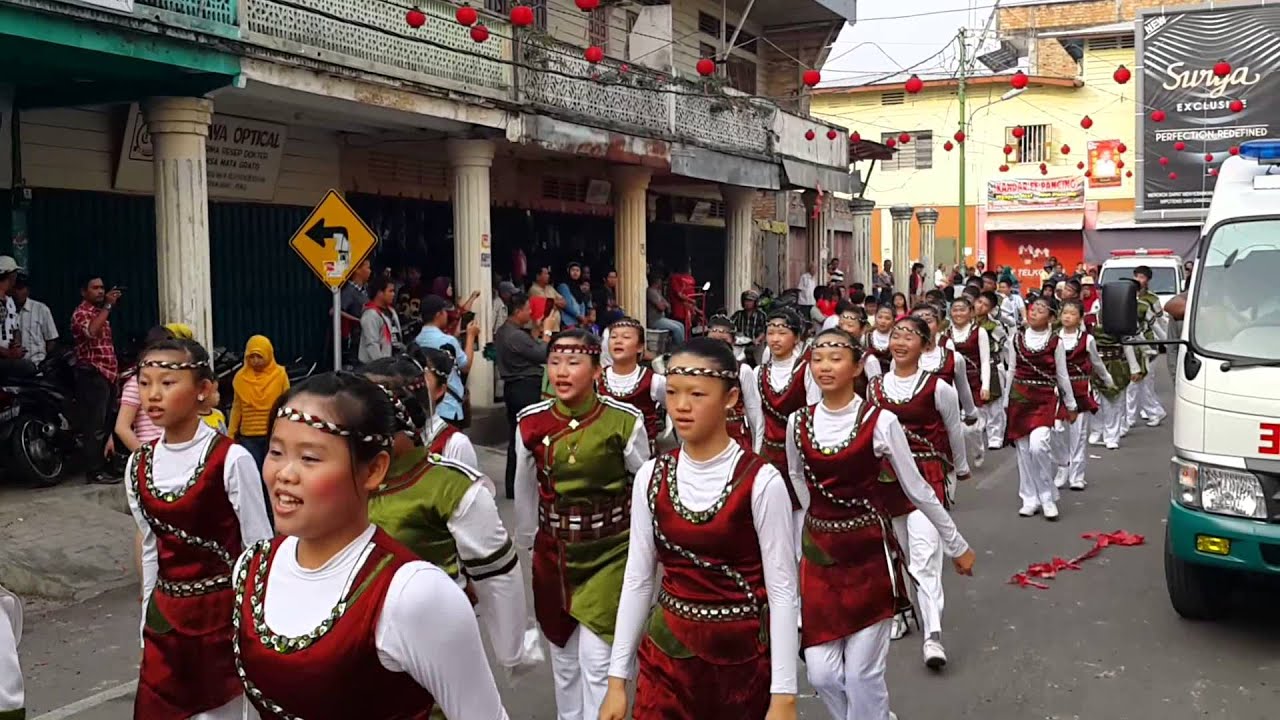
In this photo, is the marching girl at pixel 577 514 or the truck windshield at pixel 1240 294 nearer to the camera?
the marching girl at pixel 577 514

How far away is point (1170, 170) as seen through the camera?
1159 inches

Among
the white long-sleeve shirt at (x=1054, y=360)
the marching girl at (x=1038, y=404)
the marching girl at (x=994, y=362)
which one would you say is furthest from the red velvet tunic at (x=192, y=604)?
the marching girl at (x=994, y=362)

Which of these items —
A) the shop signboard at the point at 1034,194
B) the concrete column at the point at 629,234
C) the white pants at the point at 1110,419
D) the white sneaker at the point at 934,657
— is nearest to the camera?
the white sneaker at the point at 934,657

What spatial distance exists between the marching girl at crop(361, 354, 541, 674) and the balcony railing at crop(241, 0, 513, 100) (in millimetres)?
8069

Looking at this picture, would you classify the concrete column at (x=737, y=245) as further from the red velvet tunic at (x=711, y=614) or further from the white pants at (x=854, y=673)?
the red velvet tunic at (x=711, y=614)

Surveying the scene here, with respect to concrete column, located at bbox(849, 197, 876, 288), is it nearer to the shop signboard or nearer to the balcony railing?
the shop signboard

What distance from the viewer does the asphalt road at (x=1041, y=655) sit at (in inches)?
249

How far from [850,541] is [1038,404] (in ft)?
21.1

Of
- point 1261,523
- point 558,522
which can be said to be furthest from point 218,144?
point 1261,523

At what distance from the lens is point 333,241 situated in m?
10.5

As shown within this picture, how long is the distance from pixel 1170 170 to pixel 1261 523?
2510 centimetres

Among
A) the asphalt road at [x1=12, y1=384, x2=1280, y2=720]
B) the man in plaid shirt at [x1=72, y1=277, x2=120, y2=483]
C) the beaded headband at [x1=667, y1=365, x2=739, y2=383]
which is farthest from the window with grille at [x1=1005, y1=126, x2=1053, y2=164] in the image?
the beaded headband at [x1=667, y1=365, x2=739, y2=383]

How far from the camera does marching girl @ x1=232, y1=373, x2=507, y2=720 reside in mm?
2615

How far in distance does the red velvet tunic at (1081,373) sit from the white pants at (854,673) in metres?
7.57
